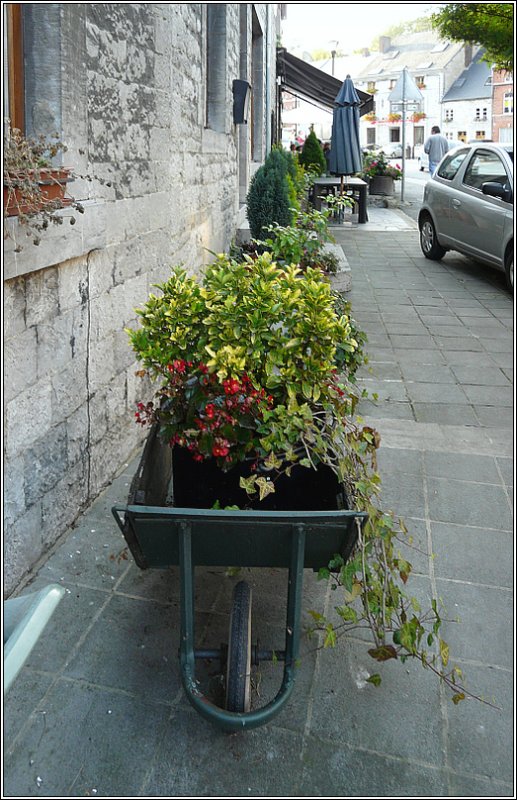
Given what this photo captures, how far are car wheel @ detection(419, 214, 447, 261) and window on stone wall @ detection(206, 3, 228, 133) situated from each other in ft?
14.6

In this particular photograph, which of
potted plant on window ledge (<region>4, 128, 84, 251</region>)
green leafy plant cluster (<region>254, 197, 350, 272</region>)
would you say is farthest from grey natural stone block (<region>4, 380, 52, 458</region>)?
green leafy plant cluster (<region>254, 197, 350, 272</region>)

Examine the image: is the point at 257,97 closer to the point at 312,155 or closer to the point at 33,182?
the point at 312,155

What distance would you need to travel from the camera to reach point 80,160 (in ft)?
10.9

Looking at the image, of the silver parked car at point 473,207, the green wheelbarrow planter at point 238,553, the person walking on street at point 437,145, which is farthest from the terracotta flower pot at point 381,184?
the green wheelbarrow planter at point 238,553

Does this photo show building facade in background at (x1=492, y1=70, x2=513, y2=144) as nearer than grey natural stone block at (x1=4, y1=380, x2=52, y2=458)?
No

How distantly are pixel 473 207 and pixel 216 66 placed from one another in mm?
3818

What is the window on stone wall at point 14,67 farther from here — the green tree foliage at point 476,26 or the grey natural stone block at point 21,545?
the green tree foliage at point 476,26

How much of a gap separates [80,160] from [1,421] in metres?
1.34

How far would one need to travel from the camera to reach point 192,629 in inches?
86.8

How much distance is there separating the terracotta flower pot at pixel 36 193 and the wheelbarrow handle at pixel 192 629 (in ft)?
4.01

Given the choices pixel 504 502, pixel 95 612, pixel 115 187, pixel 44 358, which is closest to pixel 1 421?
pixel 44 358

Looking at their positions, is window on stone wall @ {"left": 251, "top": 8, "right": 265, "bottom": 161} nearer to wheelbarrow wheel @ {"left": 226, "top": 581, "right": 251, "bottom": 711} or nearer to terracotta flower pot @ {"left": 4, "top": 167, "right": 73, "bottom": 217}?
terracotta flower pot @ {"left": 4, "top": 167, "right": 73, "bottom": 217}

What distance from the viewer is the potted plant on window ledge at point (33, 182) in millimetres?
2533

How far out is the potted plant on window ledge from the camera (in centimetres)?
253
